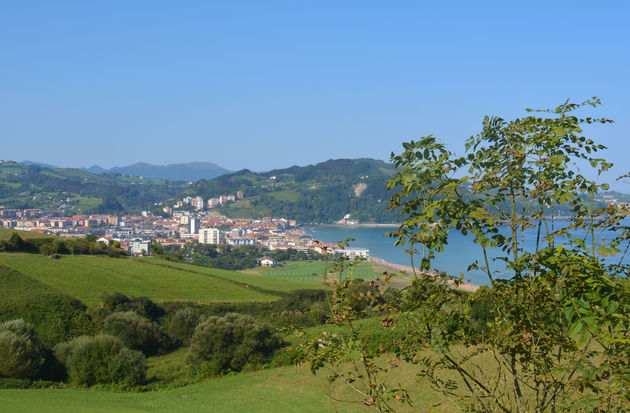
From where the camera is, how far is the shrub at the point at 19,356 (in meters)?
13.8

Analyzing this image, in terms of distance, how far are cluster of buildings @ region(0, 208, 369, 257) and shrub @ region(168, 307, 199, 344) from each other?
188 ft

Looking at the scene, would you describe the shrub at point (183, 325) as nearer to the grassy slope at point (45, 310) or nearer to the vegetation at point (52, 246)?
the grassy slope at point (45, 310)

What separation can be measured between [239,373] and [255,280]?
27828mm

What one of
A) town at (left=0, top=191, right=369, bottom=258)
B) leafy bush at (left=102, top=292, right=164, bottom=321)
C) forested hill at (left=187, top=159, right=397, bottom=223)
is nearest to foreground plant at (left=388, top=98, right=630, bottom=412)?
leafy bush at (left=102, top=292, right=164, bottom=321)

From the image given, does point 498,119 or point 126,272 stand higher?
point 498,119

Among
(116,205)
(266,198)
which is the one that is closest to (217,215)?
(266,198)

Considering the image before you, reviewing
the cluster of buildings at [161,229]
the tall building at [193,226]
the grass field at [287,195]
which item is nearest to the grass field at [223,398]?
the cluster of buildings at [161,229]

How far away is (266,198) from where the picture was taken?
175 metres

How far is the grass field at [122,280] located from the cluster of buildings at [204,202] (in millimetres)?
139511

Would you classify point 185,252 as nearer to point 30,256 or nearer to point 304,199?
point 30,256

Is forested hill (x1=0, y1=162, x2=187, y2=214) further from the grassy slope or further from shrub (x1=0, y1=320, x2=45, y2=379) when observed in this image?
shrub (x1=0, y1=320, x2=45, y2=379)

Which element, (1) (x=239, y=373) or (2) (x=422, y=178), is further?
(1) (x=239, y=373)

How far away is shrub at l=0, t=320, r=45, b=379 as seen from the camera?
45.4ft

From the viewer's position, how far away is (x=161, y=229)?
125750 mm
